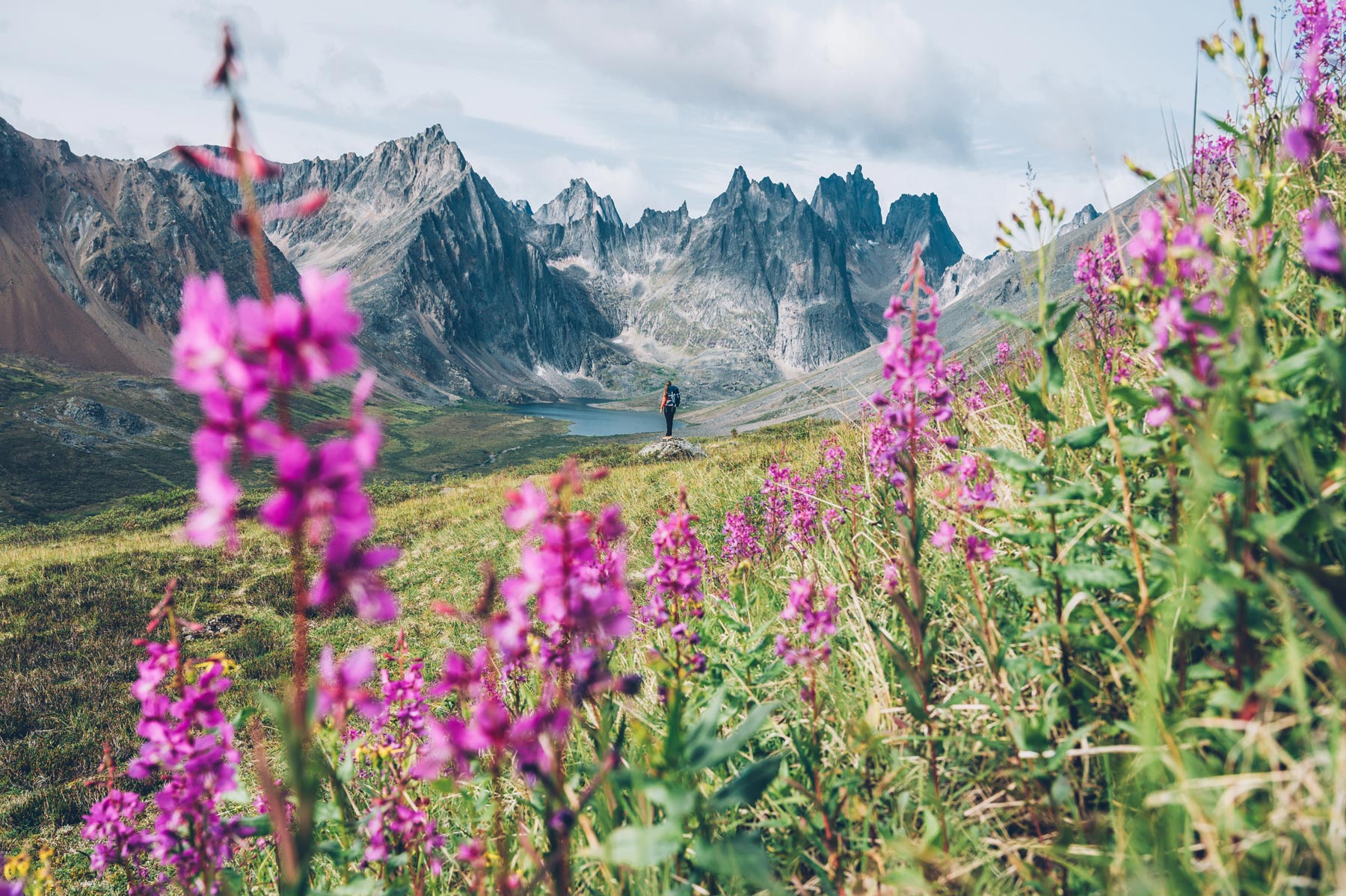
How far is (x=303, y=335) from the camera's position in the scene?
1.05 m

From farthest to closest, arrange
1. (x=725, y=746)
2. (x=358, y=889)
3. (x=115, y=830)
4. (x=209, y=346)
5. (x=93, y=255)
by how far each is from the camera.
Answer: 1. (x=93, y=255)
2. (x=115, y=830)
3. (x=358, y=889)
4. (x=725, y=746)
5. (x=209, y=346)

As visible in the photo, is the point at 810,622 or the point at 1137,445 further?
the point at 810,622

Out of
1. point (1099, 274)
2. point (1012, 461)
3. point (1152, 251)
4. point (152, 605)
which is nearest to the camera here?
point (1152, 251)

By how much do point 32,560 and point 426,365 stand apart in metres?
184

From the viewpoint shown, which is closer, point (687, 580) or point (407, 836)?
point (407, 836)

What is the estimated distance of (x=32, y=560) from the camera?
19.2 m

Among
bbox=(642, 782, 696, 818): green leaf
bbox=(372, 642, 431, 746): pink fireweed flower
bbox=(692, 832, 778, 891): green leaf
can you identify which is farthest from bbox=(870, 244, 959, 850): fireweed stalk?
bbox=(372, 642, 431, 746): pink fireweed flower

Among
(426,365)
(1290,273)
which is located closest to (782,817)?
(1290,273)

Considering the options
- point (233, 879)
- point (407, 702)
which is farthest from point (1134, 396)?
point (233, 879)

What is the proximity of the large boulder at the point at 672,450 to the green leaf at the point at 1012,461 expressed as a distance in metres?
23.9

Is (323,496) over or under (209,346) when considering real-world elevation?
under

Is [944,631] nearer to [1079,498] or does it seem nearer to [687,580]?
[1079,498]

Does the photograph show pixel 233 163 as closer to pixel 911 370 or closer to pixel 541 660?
pixel 541 660

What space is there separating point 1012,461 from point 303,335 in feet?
7.19
